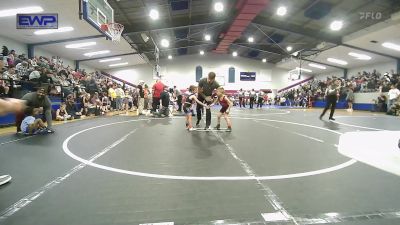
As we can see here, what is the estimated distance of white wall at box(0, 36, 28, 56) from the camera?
15773 mm

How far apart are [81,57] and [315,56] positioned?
21.4 m

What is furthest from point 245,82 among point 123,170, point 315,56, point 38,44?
point 123,170

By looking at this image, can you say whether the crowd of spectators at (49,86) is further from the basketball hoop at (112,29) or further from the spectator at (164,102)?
the basketball hoop at (112,29)

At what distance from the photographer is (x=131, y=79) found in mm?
33125

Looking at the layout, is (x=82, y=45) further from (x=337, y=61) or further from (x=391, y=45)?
(x=337, y=61)

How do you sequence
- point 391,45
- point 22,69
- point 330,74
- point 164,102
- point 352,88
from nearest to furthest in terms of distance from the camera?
point 22,69 < point 164,102 < point 391,45 < point 352,88 < point 330,74

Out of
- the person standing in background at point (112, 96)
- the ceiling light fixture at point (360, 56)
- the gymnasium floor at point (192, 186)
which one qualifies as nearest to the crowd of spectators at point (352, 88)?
the ceiling light fixture at point (360, 56)

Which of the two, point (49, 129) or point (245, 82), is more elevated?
point (245, 82)

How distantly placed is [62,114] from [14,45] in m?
8.94

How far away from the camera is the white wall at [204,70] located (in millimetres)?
Answer: 33250

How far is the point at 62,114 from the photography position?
11055mm

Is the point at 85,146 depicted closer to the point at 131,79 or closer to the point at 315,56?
the point at 315,56

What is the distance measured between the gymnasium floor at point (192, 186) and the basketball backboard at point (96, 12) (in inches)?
225

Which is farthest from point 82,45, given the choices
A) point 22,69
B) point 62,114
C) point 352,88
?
point 352,88
